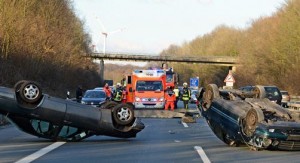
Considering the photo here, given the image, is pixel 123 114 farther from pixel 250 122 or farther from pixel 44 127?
pixel 250 122

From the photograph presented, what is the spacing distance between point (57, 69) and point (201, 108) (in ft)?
133

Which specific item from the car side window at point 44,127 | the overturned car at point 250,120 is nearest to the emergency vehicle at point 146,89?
the overturned car at point 250,120

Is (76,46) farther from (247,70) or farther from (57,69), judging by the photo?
(247,70)

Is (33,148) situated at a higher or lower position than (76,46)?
lower

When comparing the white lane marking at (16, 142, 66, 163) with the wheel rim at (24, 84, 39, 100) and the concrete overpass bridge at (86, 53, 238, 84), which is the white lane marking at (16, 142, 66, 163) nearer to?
the wheel rim at (24, 84, 39, 100)

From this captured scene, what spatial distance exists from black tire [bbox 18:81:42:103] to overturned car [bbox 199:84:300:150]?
14.3 feet

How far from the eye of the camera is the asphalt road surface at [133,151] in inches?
475

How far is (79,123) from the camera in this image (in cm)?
1455

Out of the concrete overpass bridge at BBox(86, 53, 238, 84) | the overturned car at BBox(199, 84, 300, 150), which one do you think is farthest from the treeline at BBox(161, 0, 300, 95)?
the overturned car at BBox(199, 84, 300, 150)

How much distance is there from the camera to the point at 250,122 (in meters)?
13.6

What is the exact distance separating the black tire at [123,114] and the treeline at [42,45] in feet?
90.4

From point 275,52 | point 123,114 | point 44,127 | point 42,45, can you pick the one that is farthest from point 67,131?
point 275,52

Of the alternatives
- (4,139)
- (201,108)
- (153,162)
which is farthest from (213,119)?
(4,139)

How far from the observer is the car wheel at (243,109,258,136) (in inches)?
534
